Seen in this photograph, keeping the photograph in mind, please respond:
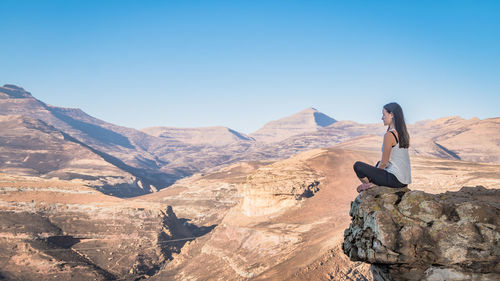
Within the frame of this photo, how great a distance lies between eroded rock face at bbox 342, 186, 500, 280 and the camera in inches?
183

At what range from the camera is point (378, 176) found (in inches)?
232

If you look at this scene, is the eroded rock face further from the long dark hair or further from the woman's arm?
the long dark hair

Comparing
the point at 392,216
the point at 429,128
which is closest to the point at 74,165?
the point at 392,216

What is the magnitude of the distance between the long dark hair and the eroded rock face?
0.77 m

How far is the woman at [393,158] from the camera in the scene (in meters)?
5.73

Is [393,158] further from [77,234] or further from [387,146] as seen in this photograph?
[77,234]

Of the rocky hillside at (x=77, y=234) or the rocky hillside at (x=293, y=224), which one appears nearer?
the rocky hillside at (x=293, y=224)

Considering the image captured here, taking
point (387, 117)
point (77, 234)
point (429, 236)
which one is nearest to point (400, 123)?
point (387, 117)

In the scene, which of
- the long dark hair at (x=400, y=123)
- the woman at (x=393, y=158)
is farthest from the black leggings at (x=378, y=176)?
the long dark hair at (x=400, y=123)

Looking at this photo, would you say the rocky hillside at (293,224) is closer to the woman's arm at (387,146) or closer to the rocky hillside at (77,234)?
the rocky hillside at (77,234)

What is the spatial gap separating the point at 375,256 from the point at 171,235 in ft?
134

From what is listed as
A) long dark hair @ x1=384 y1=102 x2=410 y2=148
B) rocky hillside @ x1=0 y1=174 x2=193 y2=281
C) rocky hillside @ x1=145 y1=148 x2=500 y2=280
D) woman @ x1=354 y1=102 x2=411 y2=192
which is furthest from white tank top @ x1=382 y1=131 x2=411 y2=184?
rocky hillside @ x1=0 y1=174 x2=193 y2=281

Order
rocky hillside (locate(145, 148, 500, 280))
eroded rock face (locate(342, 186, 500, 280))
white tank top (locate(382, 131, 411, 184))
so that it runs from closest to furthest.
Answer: eroded rock face (locate(342, 186, 500, 280))
white tank top (locate(382, 131, 411, 184))
rocky hillside (locate(145, 148, 500, 280))

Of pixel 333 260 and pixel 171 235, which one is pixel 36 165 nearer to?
pixel 171 235
